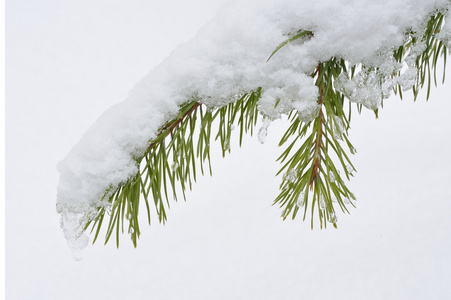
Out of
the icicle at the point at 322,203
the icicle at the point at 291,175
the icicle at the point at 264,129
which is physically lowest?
the icicle at the point at 322,203

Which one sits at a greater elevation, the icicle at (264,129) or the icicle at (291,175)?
the icicle at (264,129)

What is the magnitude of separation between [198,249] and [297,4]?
1820 millimetres

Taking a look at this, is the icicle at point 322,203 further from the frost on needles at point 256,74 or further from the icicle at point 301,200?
the frost on needles at point 256,74

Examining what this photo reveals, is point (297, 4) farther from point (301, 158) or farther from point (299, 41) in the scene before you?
point (301, 158)

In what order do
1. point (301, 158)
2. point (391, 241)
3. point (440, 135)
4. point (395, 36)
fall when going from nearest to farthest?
point (395, 36), point (301, 158), point (391, 241), point (440, 135)

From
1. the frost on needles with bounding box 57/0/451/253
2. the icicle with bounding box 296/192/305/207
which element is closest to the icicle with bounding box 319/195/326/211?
the icicle with bounding box 296/192/305/207

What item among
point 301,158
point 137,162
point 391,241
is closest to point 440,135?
point 391,241

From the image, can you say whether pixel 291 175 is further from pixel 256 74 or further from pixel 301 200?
pixel 256 74

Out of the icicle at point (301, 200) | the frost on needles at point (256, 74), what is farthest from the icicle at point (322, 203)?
the frost on needles at point (256, 74)

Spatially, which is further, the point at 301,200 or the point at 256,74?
the point at 301,200

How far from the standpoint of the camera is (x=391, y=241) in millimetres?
1648

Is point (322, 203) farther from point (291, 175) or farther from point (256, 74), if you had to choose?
point (256, 74)

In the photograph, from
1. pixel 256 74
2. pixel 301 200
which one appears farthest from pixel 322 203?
pixel 256 74

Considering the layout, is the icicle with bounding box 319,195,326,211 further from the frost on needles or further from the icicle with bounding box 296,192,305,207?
the frost on needles
